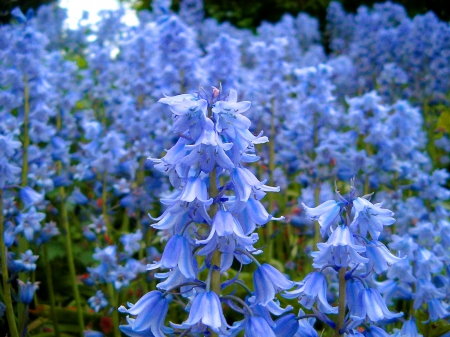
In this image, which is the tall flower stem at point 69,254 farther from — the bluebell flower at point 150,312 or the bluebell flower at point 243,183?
the bluebell flower at point 243,183

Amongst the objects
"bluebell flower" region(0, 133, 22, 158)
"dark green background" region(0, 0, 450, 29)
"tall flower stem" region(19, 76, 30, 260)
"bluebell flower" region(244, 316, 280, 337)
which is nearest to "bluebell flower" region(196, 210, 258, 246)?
"bluebell flower" region(244, 316, 280, 337)

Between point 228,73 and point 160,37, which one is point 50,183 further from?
point 228,73

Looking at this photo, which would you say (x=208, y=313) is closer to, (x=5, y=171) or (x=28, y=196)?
(x=5, y=171)

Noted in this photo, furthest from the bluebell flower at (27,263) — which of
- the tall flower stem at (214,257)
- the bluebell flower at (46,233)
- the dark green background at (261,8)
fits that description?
the dark green background at (261,8)

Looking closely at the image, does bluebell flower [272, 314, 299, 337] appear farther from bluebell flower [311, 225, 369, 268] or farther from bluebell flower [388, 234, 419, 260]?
bluebell flower [388, 234, 419, 260]

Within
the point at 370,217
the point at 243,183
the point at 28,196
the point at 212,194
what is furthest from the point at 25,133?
the point at 370,217

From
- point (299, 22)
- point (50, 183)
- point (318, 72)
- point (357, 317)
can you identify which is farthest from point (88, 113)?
point (299, 22)
